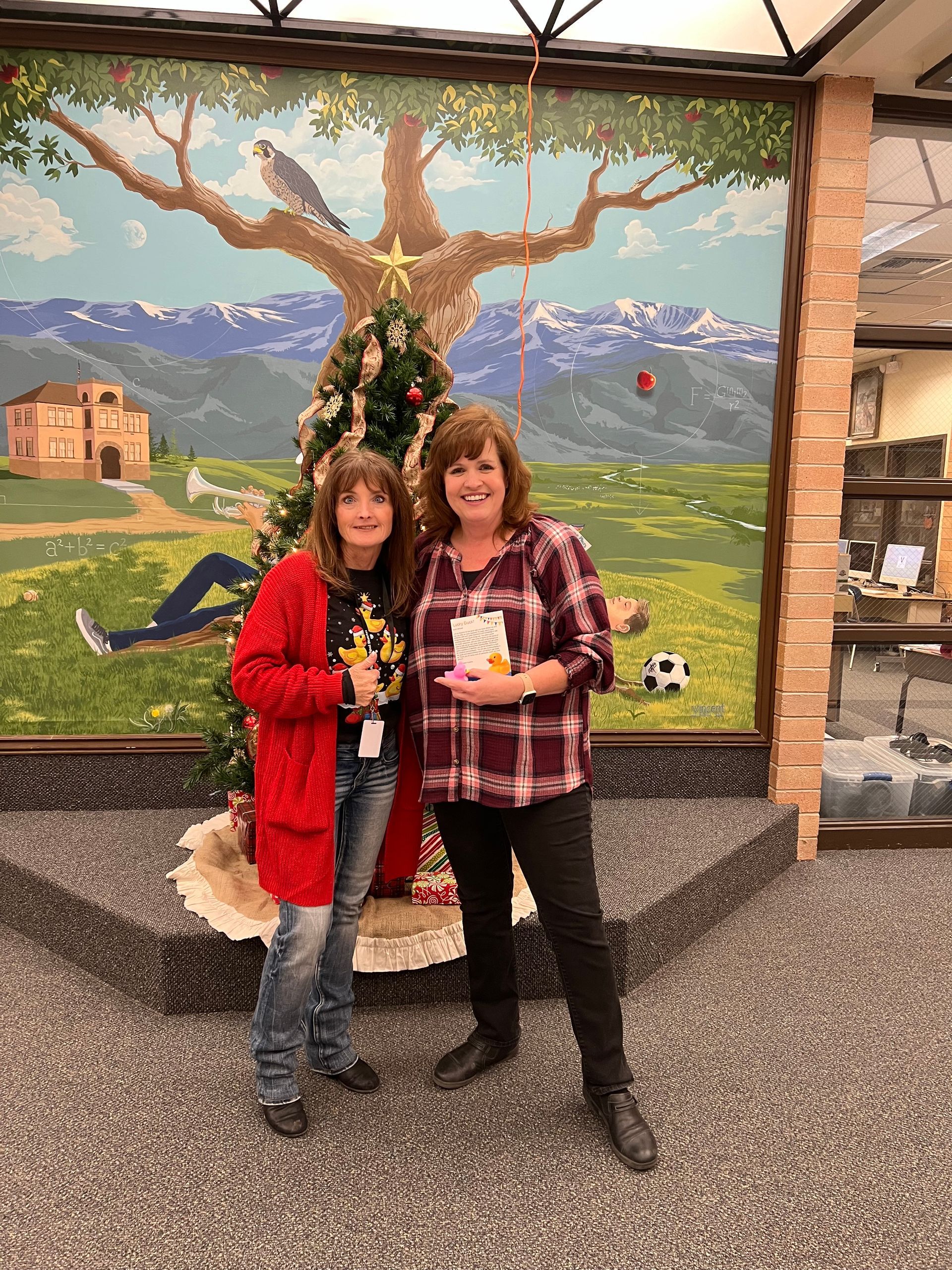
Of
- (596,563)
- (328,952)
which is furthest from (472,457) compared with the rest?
(596,563)

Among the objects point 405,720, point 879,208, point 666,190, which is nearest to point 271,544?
point 405,720

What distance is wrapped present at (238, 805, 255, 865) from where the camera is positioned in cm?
259

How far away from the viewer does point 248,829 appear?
2.60 metres

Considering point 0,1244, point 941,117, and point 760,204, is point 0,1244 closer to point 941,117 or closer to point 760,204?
point 760,204

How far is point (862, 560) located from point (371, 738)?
2.50 metres

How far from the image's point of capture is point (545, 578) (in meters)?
1.72

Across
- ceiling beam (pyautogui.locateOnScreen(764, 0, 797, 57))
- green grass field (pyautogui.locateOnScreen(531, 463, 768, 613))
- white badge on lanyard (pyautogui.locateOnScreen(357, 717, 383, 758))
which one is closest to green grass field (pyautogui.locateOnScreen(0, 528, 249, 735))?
green grass field (pyautogui.locateOnScreen(531, 463, 768, 613))

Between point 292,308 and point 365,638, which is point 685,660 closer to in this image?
point 365,638

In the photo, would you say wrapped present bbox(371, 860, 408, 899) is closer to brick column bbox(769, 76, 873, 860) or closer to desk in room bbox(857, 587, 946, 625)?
brick column bbox(769, 76, 873, 860)

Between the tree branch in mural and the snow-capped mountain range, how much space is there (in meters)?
0.12

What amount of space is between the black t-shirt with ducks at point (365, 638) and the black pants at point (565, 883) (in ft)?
0.99

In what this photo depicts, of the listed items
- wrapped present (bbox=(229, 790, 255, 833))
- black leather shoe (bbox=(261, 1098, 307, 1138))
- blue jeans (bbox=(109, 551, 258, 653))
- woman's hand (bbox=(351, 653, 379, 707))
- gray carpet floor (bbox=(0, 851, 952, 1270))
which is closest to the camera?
gray carpet floor (bbox=(0, 851, 952, 1270))

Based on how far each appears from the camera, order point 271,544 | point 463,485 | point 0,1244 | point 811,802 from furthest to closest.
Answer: point 811,802 → point 271,544 → point 463,485 → point 0,1244

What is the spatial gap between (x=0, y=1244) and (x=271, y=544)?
173cm
